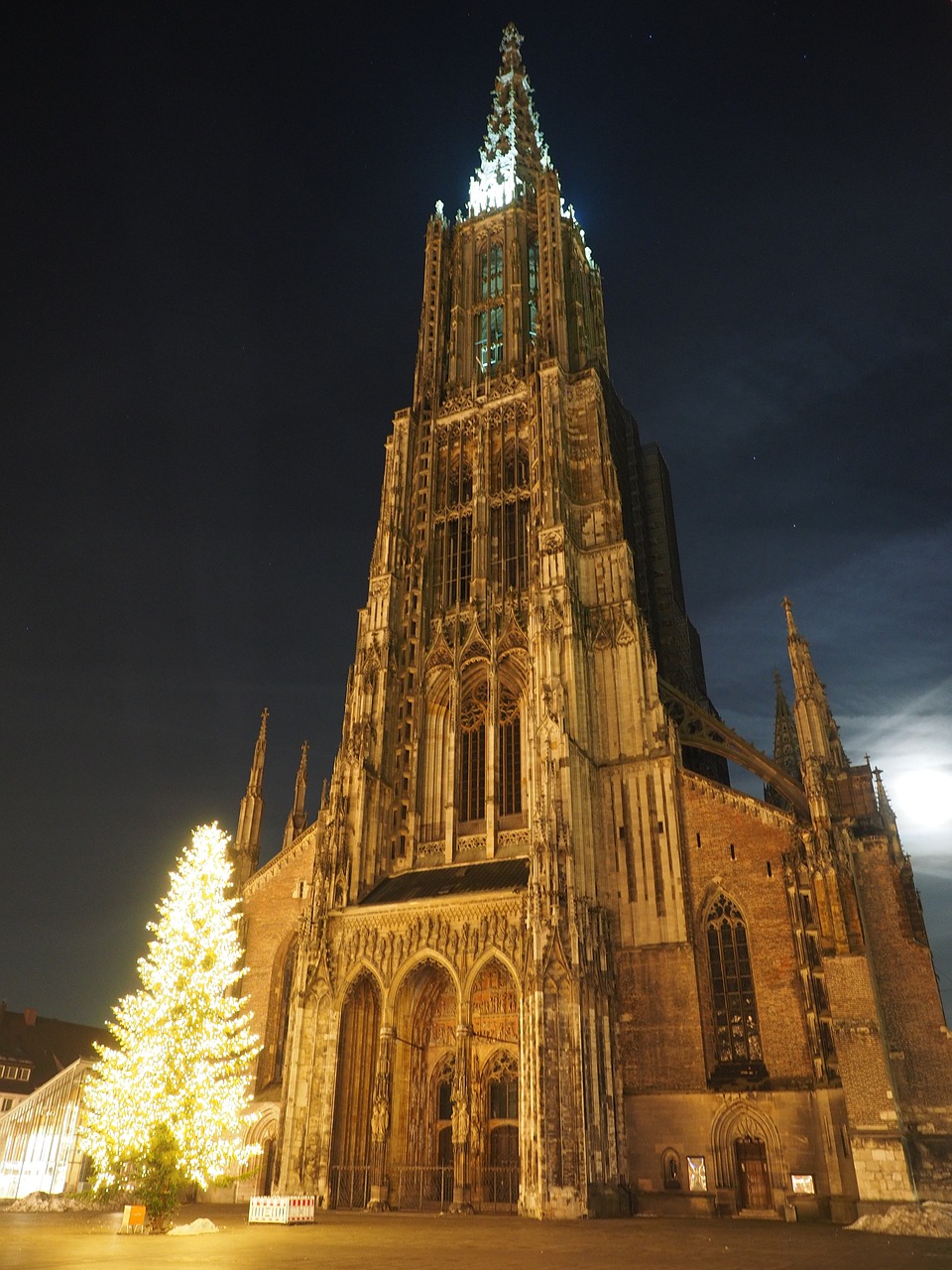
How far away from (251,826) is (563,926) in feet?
57.0

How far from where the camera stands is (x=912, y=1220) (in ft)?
67.5

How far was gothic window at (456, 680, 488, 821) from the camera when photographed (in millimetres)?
35531

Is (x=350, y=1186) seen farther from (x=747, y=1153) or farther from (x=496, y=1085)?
(x=747, y=1153)

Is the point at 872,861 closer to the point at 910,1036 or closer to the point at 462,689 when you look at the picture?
the point at 910,1036

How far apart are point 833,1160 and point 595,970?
27.3 feet

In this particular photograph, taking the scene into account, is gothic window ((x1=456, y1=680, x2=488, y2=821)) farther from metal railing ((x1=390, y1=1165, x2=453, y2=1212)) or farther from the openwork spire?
the openwork spire

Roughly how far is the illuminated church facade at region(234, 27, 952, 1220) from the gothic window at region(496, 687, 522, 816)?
13cm

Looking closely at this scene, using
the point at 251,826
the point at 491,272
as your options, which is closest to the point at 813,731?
the point at 251,826

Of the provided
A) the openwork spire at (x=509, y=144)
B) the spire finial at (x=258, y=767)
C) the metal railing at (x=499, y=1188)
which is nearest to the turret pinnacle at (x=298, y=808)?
the spire finial at (x=258, y=767)

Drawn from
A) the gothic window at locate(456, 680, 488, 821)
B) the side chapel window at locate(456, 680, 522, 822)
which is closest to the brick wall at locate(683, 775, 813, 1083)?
the side chapel window at locate(456, 680, 522, 822)

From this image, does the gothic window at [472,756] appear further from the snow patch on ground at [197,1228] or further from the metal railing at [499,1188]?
the snow patch on ground at [197,1228]

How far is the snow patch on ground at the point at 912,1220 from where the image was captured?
19875 millimetres

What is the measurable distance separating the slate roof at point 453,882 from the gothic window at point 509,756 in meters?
2.75

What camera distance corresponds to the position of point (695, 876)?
30781 mm
